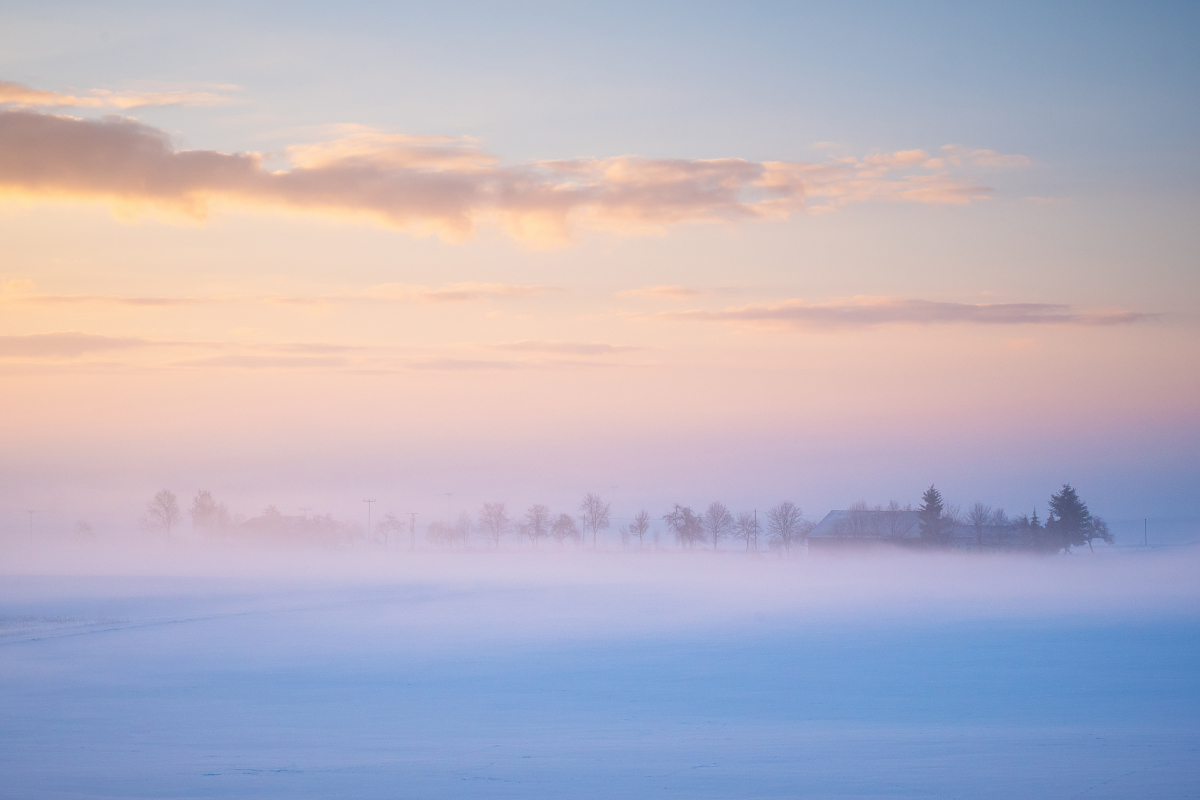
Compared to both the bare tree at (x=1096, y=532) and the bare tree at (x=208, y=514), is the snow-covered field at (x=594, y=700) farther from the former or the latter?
the bare tree at (x=208, y=514)

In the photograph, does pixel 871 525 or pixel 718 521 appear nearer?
pixel 871 525

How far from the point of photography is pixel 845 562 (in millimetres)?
112000

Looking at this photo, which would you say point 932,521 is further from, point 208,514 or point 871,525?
point 208,514

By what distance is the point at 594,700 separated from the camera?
1038 inches

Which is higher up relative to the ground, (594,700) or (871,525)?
(594,700)

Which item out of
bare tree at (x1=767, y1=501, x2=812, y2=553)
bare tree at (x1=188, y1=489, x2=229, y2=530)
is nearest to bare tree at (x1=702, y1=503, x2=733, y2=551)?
bare tree at (x1=767, y1=501, x2=812, y2=553)

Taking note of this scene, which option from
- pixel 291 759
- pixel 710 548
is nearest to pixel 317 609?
pixel 291 759

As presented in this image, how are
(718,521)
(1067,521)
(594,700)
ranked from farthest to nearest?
(718,521), (1067,521), (594,700)

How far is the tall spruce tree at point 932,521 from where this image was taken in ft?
356

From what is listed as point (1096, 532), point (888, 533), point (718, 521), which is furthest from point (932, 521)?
point (718, 521)

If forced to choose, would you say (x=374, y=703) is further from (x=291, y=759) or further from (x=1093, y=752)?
(x=1093, y=752)

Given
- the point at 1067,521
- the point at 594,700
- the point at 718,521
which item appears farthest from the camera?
the point at 718,521

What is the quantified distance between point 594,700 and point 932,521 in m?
90.3

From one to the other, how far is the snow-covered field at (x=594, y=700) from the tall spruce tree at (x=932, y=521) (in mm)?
47003
